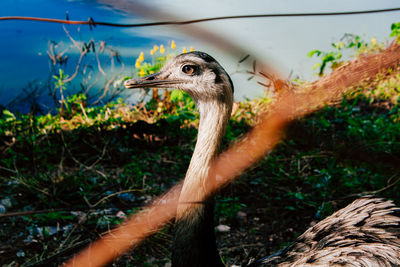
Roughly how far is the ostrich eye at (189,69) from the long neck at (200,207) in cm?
21

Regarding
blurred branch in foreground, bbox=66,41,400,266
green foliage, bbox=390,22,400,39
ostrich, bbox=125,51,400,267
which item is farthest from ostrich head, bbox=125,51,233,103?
green foliage, bbox=390,22,400,39

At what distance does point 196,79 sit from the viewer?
1.88 m

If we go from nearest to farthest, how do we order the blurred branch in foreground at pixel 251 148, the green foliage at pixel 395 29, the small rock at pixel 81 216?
the blurred branch in foreground at pixel 251 148 < the small rock at pixel 81 216 < the green foliage at pixel 395 29

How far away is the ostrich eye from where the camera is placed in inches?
74.4

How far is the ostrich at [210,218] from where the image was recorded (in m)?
1.73

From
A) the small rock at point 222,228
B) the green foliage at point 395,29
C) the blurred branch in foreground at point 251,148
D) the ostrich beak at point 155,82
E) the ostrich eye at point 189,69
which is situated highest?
the green foliage at point 395,29

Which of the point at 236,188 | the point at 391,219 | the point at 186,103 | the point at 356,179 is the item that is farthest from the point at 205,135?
the point at 186,103

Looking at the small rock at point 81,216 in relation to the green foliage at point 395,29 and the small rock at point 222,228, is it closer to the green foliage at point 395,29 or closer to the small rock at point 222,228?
the small rock at point 222,228

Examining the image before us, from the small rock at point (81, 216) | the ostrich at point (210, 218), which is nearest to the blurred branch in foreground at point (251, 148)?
the small rock at point (81, 216)

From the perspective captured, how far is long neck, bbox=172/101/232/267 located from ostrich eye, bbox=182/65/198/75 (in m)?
0.21

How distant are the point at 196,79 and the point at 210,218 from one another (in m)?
0.70

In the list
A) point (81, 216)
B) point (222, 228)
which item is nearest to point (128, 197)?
point (81, 216)

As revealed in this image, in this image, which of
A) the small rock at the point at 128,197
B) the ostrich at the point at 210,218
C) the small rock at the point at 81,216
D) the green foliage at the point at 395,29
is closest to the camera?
the ostrich at the point at 210,218

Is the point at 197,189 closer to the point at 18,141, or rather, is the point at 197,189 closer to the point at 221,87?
the point at 221,87
